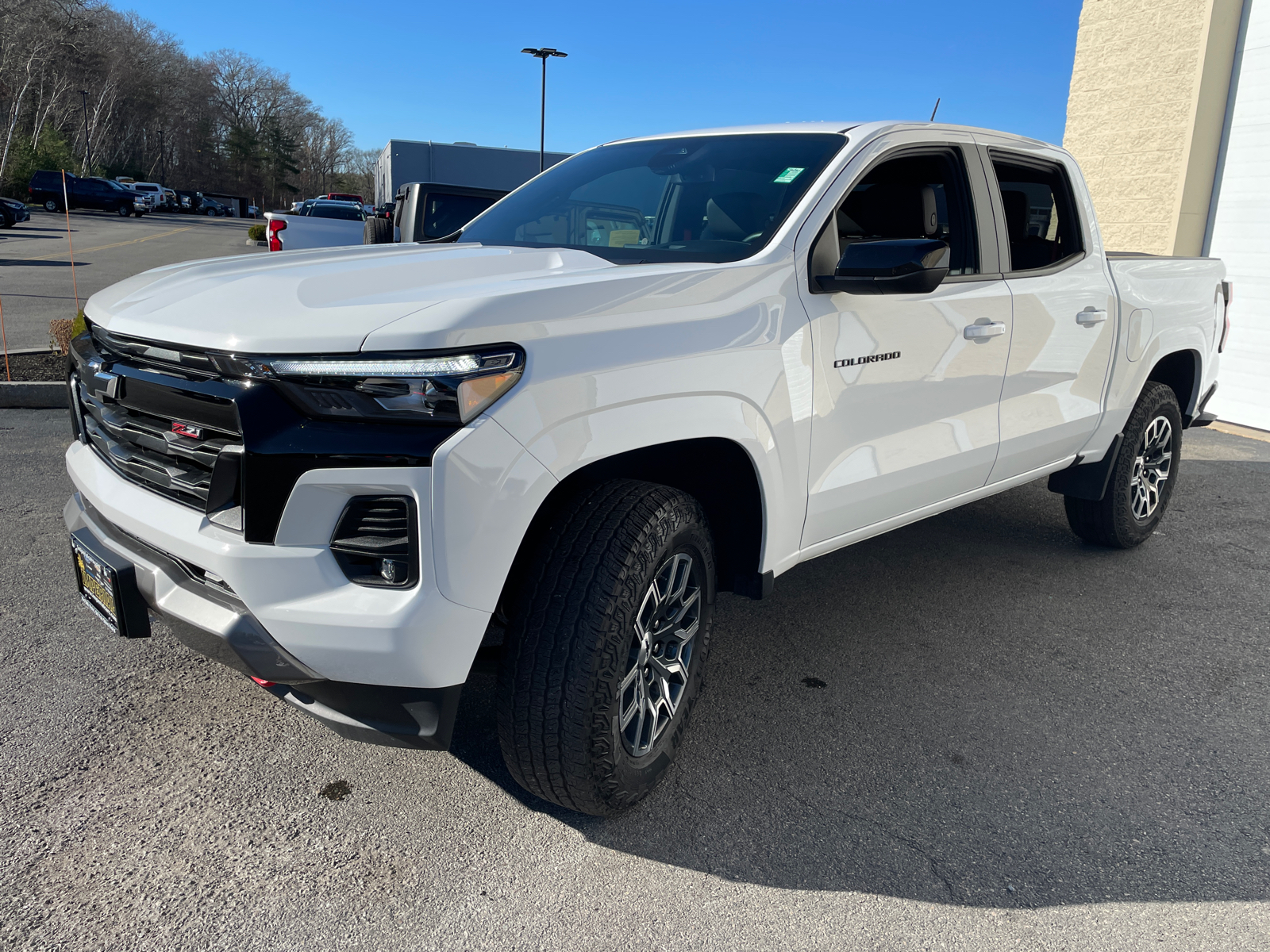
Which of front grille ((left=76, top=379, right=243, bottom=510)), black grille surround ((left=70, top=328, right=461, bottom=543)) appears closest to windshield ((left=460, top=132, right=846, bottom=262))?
black grille surround ((left=70, top=328, right=461, bottom=543))

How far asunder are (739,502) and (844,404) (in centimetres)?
46

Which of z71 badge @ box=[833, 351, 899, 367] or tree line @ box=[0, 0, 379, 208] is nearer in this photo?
z71 badge @ box=[833, 351, 899, 367]

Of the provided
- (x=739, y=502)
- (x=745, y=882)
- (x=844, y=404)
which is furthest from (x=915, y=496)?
(x=745, y=882)

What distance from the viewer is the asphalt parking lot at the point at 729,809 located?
6.97 ft

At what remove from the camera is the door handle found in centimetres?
326

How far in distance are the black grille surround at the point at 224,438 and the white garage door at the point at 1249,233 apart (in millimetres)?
10188

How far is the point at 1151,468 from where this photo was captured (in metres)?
4.88

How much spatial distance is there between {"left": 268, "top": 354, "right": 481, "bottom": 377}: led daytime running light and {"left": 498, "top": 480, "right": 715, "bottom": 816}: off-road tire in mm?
509

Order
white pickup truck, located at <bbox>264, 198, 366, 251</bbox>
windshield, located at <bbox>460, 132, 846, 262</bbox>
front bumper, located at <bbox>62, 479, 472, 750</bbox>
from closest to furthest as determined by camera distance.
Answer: front bumper, located at <bbox>62, 479, 472, 750</bbox>, windshield, located at <bbox>460, 132, 846, 262</bbox>, white pickup truck, located at <bbox>264, 198, 366, 251</bbox>

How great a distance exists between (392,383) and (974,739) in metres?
2.14

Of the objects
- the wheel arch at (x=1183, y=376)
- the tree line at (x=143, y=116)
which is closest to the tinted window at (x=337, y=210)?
the tree line at (x=143, y=116)

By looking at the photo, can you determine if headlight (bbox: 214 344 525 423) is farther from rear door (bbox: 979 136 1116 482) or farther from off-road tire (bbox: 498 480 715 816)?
rear door (bbox: 979 136 1116 482)

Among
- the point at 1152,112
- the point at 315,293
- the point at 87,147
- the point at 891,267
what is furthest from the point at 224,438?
the point at 87,147

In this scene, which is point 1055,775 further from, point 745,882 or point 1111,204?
point 1111,204
